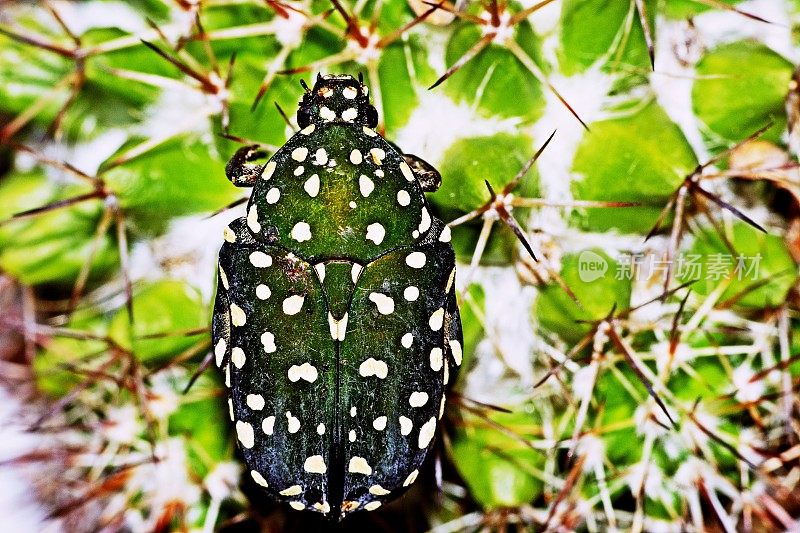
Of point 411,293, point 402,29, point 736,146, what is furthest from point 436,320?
point 736,146

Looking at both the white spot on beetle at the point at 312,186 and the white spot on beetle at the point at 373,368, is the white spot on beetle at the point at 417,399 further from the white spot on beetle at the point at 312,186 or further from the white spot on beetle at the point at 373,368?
the white spot on beetle at the point at 312,186

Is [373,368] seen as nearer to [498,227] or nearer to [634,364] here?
[498,227]

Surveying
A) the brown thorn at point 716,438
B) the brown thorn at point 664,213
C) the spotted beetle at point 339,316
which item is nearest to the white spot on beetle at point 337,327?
the spotted beetle at point 339,316

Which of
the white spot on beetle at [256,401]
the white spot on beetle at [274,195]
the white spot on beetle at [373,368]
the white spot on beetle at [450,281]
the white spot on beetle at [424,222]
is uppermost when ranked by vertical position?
the white spot on beetle at [274,195]

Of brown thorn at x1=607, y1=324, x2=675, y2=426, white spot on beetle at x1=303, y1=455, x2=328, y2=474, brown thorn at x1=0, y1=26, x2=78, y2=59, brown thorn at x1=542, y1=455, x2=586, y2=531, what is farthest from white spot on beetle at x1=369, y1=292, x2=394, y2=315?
brown thorn at x1=0, y1=26, x2=78, y2=59

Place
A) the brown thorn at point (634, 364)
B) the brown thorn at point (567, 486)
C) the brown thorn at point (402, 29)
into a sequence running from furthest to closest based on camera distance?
the brown thorn at point (567, 486) → the brown thorn at point (634, 364) → the brown thorn at point (402, 29)

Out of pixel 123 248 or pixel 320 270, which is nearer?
pixel 320 270
